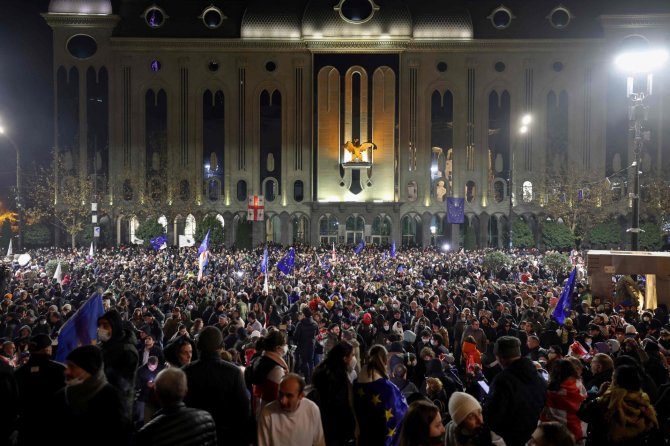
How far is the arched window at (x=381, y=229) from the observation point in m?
56.3

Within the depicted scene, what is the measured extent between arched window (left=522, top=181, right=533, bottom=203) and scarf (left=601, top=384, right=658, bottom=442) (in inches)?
2066

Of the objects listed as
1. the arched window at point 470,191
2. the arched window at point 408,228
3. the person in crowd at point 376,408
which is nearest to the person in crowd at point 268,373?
the person in crowd at point 376,408

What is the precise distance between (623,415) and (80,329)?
6.59 meters

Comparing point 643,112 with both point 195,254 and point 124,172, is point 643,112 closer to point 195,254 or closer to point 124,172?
point 195,254

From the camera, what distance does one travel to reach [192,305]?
51.6 feet

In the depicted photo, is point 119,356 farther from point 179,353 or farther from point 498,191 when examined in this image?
point 498,191

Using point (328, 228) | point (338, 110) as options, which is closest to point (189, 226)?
point (328, 228)

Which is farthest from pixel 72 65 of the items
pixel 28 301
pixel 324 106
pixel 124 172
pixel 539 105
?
pixel 28 301

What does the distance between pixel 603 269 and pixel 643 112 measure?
15.8 ft

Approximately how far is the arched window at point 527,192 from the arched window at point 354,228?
46.9ft

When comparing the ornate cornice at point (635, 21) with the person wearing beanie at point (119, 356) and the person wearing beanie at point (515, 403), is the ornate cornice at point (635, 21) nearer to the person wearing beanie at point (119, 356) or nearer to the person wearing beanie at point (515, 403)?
the person wearing beanie at point (515, 403)

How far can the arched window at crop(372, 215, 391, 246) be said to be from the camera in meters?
56.3

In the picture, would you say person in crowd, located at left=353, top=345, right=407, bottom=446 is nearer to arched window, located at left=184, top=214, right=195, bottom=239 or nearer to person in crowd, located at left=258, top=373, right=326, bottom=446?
person in crowd, located at left=258, top=373, right=326, bottom=446

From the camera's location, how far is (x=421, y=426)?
4.30 m
